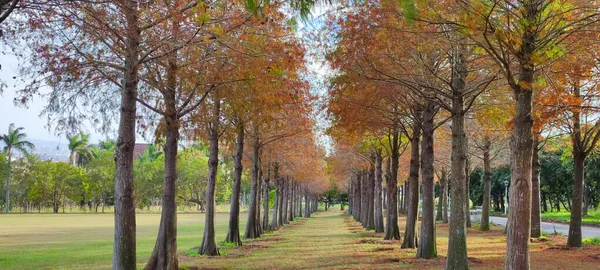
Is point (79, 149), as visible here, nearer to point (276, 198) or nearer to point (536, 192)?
point (276, 198)

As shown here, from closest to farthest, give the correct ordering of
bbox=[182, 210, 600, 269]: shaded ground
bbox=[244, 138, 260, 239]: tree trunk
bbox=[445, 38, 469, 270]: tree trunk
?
bbox=[445, 38, 469, 270]: tree trunk < bbox=[182, 210, 600, 269]: shaded ground < bbox=[244, 138, 260, 239]: tree trunk

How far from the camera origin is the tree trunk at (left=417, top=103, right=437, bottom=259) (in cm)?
1600

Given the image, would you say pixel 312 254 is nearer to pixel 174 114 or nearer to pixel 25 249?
pixel 174 114

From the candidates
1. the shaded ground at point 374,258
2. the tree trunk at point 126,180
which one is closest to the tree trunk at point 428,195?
the shaded ground at point 374,258

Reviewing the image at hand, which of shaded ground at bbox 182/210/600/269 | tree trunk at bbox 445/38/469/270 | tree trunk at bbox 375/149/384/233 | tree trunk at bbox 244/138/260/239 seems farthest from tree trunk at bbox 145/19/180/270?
tree trunk at bbox 375/149/384/233

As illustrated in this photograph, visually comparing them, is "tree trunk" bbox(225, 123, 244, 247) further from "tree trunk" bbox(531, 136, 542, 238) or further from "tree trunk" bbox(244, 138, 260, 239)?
"tree trunk" bbox(531, 136, 542, 238)

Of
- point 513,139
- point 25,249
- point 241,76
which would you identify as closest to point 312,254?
point 241,76

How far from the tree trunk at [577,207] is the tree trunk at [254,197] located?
13.6 m

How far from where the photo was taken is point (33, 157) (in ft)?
247

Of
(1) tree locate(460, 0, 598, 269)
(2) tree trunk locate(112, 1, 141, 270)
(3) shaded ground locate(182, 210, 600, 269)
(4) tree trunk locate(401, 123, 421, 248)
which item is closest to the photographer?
(1) tree locate(460, 0, 598, 269)

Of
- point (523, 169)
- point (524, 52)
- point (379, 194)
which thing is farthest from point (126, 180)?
point (379, 194)

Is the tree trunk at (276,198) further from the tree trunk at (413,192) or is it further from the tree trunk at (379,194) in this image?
the tree trunk at (413,192)

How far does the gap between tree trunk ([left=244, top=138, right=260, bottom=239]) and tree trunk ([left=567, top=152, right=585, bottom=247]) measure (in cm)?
1356

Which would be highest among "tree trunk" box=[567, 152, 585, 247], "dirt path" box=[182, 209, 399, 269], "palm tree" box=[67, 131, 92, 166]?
"palm tree" box=[67, 131, 92, 166]
